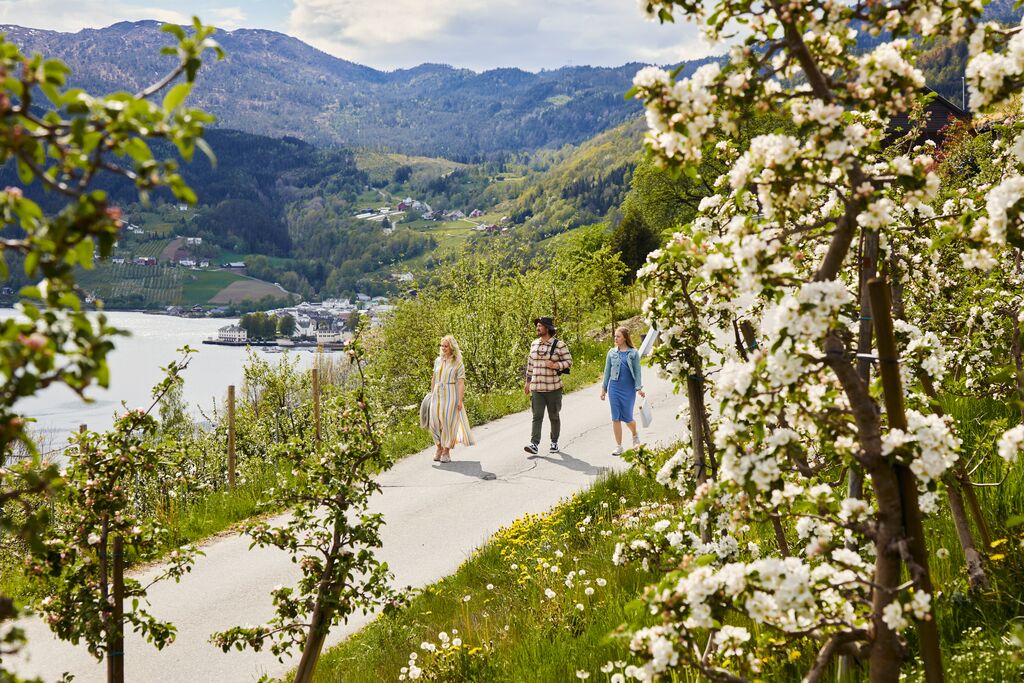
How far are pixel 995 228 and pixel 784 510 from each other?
4.48 ft

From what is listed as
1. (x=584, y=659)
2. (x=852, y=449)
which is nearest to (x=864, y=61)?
(x=852, y=449)

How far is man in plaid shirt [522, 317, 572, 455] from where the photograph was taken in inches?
516

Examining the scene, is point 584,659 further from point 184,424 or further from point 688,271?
point 184,424

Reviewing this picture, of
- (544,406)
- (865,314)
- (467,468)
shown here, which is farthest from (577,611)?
(544,406)

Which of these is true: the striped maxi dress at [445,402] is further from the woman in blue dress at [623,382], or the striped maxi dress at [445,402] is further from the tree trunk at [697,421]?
the tree trunk at [697,421]

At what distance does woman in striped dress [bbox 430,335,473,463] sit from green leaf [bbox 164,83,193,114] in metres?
11.5

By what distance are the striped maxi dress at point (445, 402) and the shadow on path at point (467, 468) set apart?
1.19ft

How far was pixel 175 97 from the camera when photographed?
1649mm

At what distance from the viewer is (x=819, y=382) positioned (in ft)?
9.14

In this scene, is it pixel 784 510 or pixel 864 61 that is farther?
pixel 784 510

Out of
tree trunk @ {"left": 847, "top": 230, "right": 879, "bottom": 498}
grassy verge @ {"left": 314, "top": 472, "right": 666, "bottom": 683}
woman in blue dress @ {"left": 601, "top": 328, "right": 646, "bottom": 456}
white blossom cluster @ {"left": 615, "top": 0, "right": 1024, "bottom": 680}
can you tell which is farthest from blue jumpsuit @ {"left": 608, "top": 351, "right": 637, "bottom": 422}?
white blossom cluster @ {"left": 615, "top": 0, "right": 1024, "bottom": 680}

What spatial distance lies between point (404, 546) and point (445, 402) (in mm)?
4070

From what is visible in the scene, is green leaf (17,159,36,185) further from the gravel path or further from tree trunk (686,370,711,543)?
the gravel path

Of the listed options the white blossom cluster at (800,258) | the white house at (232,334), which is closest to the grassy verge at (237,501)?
the white blossom cluster at (800,258)
